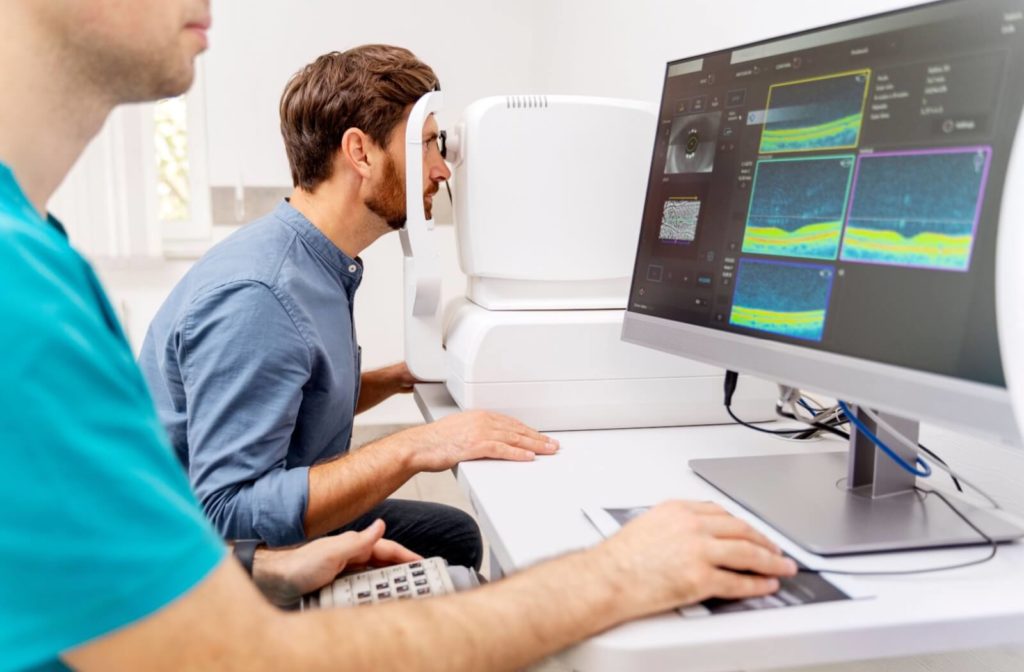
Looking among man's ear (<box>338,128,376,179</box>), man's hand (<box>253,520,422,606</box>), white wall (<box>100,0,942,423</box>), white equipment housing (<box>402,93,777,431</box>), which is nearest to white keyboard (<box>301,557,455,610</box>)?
man's hand (<box>253,520,422,606</box>)

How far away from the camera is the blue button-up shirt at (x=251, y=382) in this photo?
3.55 feet

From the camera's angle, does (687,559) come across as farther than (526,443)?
No

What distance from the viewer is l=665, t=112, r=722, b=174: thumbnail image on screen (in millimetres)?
967

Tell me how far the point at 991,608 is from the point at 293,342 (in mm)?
843

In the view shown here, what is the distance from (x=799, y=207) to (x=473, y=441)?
1.54 ft

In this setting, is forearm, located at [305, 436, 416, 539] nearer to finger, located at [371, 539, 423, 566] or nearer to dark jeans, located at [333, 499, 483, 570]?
finger, located at [371, 539, 423, 566]

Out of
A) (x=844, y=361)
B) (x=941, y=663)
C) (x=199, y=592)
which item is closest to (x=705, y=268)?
(x=844, y=361)

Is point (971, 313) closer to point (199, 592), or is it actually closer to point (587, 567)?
point (587, 567)

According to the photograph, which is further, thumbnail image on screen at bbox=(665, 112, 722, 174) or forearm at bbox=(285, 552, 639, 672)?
thumbnail image on screen at bbox=(665, 112, 722, 174)

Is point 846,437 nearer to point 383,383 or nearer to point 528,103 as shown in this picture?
point 528,103

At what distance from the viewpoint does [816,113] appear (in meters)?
0.82

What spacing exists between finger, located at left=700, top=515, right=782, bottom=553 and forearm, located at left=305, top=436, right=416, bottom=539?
0.50 metres

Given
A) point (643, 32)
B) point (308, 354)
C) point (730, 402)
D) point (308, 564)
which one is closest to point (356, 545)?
point (308, 564)

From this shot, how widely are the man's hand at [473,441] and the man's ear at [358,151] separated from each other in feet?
1.77
